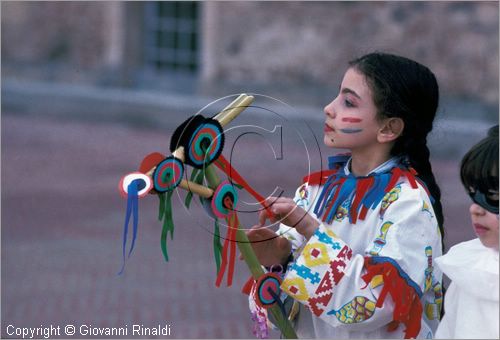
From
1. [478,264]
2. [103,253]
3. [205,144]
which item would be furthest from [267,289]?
[103,253]

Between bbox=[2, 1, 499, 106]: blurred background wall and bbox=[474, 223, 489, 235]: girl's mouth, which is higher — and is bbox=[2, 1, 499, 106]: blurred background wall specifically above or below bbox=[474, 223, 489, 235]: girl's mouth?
below

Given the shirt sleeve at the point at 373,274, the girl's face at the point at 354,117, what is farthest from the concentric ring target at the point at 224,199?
the girl's face at the point at 354,117

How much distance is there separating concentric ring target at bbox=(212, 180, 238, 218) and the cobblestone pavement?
0.09m

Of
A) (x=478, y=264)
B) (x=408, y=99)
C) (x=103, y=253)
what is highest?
(x=408, y=99)

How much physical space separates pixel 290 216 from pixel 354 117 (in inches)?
13.3

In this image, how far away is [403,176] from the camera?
8.00ft

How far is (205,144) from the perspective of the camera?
86.2 inches

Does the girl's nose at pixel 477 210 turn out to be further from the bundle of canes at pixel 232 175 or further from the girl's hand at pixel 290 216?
the bundle of canes at pixel 232 175

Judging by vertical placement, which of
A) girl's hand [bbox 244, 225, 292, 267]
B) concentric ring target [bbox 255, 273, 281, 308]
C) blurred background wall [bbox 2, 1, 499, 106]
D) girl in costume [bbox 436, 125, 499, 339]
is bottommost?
blurred background wall [bbox 2, 1, 499, 106]
